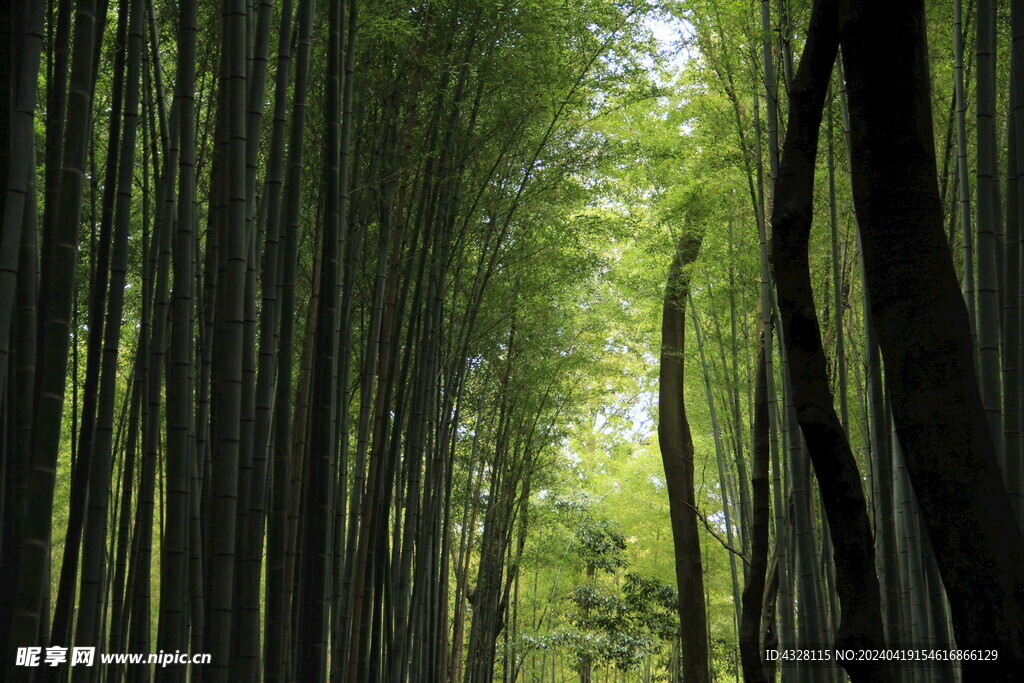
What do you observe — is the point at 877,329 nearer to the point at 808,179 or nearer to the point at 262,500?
the point at 808,179

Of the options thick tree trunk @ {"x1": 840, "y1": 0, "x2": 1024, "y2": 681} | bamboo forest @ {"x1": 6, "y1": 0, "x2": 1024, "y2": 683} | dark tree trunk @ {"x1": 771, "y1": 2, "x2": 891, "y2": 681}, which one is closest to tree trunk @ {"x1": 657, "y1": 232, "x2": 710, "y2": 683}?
bamboo forest @ {"x1": 6, "y1": 0, "x2": 1024, "y2": 683}

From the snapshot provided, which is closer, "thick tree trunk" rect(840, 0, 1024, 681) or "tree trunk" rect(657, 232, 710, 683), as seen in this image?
"thick tree trunk" rect(840, 0, 1024, 681)

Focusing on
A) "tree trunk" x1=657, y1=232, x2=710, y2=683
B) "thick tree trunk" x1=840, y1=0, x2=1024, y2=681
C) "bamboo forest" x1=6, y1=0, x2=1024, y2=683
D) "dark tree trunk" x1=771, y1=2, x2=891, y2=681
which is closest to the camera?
"thick tree trunk" x1=840, y1=0, x2=1024, y2=681

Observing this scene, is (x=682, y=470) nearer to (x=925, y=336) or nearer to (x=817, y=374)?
(x=817, y=374)

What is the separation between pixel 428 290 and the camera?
4.25 m

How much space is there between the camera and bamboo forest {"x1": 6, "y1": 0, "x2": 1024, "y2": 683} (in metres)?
1.30

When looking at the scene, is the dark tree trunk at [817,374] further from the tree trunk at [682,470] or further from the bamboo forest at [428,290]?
the tree trunk at [682,470]

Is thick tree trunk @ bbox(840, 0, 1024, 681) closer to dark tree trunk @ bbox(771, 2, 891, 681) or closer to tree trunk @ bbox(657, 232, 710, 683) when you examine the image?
dark tree trunk @ bbox(771, 2, 891, 681)

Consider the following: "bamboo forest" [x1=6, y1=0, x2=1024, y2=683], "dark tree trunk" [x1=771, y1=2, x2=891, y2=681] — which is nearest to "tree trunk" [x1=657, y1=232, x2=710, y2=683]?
"bamboo forest" [x1=6, y1=0, x2=1024, y2=683]

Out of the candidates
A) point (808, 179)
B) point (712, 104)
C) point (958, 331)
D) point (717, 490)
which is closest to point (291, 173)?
point (808, 179)

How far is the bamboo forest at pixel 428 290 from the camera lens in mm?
1302

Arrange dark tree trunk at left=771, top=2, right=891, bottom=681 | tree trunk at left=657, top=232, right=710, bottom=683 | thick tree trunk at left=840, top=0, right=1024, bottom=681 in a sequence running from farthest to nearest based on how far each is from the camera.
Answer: tree trunk at left=657, top=232, right=710, bottom=683
dark tree trunk at left=771, top=2, right=891, bottom=681
thick tree trunk at left=840, top=0, right=1024, bottom=681

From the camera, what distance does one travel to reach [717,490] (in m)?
11.7

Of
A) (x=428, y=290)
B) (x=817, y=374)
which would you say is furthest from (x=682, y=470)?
(x=817, y=374)
